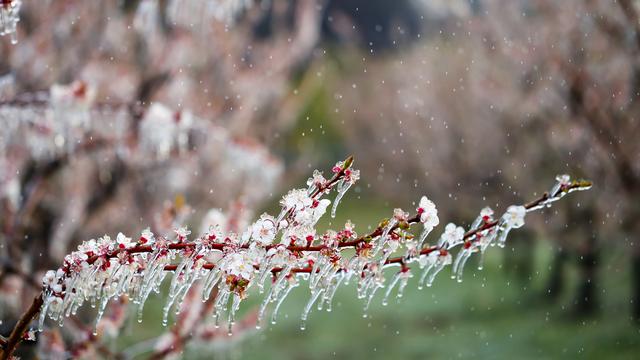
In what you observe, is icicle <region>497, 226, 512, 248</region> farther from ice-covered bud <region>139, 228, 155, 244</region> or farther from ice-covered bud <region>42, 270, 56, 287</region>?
ice-covered bud <region>42, 270, 56, 287</region>

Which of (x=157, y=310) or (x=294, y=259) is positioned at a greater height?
(x=157, y=310)

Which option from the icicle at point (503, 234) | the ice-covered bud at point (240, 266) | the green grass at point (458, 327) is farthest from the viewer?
the green grass at point (458, 327)

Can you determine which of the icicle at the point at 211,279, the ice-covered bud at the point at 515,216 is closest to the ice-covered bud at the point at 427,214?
the ice-covered bud at the point at 515,216

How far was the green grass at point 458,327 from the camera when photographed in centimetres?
947

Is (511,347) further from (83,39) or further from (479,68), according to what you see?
(83,39)

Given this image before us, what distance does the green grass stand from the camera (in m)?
9.47

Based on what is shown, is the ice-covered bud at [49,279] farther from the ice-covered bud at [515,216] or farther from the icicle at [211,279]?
the ice-covered bud at [515,216]

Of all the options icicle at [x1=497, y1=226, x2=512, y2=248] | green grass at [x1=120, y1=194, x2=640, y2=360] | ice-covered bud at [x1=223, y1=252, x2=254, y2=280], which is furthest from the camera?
green grass at [x1=120, y1=194, x2=640, y2=360]

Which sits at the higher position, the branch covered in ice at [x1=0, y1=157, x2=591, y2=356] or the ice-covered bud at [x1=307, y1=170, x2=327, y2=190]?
the ice-covered bud at [x1=307, y1=170, x2=327, y2=190]

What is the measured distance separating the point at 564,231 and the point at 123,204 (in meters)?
6.63

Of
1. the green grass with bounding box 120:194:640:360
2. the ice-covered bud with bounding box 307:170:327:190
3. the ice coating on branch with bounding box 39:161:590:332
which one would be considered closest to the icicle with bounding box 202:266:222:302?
the ice coating on branch with bounding box 39:161:590:332

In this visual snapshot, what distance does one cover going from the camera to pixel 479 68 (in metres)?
13.4

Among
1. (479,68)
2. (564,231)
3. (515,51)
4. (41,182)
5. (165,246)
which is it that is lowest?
(165,246)

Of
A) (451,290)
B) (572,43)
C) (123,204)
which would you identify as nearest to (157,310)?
(123,204)
